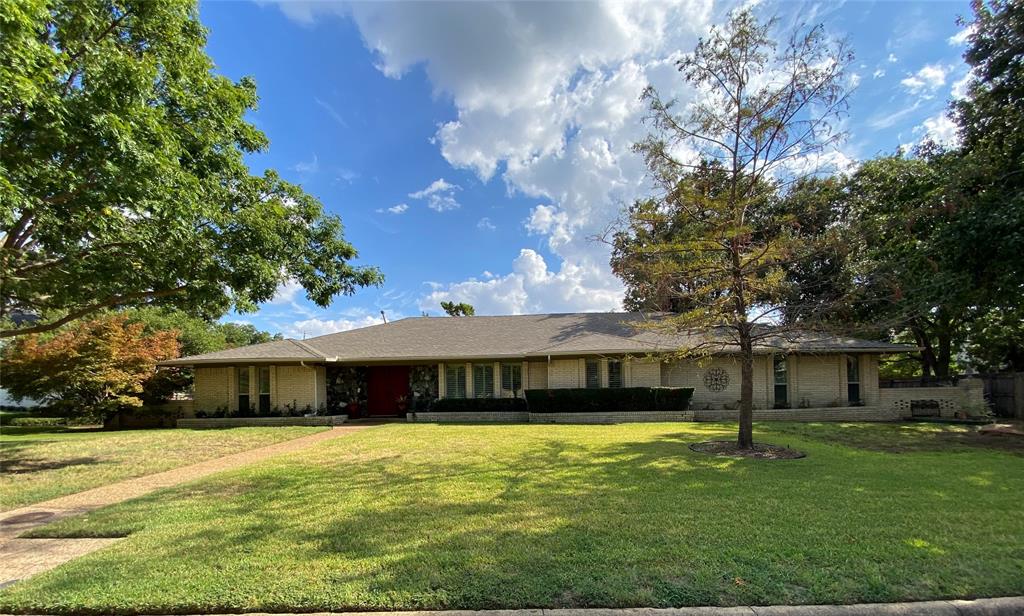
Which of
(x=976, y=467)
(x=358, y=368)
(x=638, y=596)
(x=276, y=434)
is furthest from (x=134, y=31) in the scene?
(x=976, y=467)

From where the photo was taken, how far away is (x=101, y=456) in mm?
A: 11016

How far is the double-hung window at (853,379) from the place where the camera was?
18.0 metres

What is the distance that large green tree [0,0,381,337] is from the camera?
6.77 m

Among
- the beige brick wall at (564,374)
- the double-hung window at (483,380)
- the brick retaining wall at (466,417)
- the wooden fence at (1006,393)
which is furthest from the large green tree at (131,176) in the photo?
the wooden fence at (1006,393)

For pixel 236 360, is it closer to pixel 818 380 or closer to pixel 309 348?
pixel 309 348

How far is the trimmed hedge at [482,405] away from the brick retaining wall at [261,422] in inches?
151

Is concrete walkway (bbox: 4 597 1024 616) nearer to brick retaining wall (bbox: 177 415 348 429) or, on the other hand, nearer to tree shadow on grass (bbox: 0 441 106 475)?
tree shadow on grass (bbox: 0 441 106 475)

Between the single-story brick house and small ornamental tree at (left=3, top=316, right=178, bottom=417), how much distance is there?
1495mm

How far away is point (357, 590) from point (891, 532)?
16.6 ft

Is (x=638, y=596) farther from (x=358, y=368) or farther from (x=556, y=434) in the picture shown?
(x=358, y=368)

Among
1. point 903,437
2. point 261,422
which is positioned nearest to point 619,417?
point 903,437

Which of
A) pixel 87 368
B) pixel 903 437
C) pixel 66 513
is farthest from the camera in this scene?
pixel 87 368

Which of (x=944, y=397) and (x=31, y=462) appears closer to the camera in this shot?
(x=31, y=462)

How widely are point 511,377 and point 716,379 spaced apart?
7.63m
